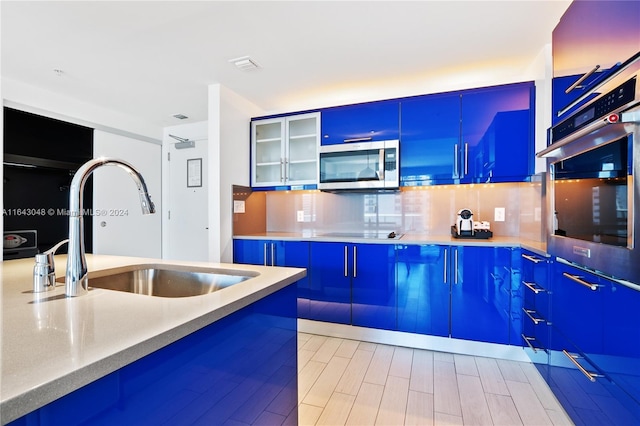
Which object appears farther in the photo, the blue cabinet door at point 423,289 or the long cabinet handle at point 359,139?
the long cabinet handle at point 359,139

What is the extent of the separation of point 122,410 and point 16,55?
3.07 m

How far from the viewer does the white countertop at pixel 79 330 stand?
48 centimetres

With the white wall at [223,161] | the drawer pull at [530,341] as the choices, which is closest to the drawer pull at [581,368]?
the drawer pull at [530,341]

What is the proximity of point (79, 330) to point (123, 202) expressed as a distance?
3.70m

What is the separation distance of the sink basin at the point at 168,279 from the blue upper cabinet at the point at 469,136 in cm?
192

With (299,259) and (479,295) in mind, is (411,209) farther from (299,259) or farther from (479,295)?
(299,259)

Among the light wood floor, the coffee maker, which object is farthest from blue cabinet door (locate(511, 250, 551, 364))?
the coffee maker

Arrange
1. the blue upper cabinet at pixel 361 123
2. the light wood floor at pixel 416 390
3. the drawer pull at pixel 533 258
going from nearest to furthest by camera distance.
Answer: the light wood floor at pixel 416 390
the drawer pull at pixel 533 258
the blue upper cabinet at pixel 361 123

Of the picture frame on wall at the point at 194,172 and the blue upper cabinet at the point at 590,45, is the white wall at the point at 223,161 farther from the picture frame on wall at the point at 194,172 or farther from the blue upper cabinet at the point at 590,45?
the blue upper cabinet at the point at 590,45

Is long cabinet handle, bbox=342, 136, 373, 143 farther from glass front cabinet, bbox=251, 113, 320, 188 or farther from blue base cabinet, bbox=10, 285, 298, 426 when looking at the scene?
blue base cabinet, bbox=10, 285, 298, 426

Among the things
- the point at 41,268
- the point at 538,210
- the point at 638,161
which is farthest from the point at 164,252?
the point at 638,161

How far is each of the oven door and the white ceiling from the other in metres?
1.02

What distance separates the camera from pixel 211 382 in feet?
2.80

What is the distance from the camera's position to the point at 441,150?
265 cm
